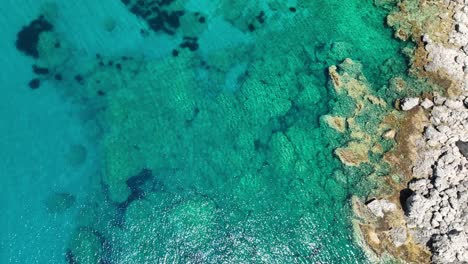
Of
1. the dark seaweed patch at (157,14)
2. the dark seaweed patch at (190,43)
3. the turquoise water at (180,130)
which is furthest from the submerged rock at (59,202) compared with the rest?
the dark seaweed patch at (157,14)

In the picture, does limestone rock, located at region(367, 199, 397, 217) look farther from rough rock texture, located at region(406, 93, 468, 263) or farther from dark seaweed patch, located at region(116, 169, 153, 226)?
dark seaweed patch, located at region(116, 169, 153, 226)

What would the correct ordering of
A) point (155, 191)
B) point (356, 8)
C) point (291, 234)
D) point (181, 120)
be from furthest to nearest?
1. point (356, 8)
2. point (181, 120)
3. point (155, 191)
4. point (291, 234)

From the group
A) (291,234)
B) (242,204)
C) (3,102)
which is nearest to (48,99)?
(3,102)

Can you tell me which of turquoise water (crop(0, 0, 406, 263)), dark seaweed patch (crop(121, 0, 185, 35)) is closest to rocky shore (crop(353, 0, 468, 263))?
turquoise water (crop(0, 0, 406, 263))

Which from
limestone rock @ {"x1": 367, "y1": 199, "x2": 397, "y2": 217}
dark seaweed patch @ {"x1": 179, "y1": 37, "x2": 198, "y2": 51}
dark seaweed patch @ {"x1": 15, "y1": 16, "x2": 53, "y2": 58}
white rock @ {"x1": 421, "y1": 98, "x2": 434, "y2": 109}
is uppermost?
dark seaweed patch @ {"x1": 15, "y1": 16, "x2": 53, "y2": 58}

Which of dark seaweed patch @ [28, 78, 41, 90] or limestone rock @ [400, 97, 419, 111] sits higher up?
dark seaweed patch @ [28, 78, 41, 90]

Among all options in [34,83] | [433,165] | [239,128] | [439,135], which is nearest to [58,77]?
[34,83]

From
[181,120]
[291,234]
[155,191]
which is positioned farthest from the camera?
[181,120]

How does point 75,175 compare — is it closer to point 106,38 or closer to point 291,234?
point 106,38
